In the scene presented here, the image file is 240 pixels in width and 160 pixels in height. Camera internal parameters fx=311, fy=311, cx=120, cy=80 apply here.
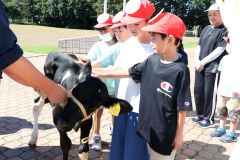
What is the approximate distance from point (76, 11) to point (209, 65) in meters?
42.1

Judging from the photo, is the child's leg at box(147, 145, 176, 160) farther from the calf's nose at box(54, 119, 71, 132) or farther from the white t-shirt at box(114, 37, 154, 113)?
the calf's nose at box(54, 119, 71, 132)

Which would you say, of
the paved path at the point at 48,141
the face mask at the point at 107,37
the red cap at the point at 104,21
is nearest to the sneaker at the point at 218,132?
the paved path at the point at 48,141

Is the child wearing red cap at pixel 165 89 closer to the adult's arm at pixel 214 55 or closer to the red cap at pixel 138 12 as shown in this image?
the red cap at pixel 138 12

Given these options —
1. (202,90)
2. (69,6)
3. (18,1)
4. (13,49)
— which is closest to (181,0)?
(69,6)

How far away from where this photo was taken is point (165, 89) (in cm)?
242

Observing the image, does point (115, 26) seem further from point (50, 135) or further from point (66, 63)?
point (50, 135)

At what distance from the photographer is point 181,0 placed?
49.7 meters

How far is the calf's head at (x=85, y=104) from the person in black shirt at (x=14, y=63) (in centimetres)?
41

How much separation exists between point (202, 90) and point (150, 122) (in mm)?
2898

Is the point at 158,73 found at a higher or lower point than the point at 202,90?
higher

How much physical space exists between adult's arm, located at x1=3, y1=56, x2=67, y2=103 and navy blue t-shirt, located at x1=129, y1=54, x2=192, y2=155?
2.78 ft

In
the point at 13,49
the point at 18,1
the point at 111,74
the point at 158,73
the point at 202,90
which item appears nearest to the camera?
the point at 13,49

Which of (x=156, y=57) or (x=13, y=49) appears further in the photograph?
(x=156, y=57)

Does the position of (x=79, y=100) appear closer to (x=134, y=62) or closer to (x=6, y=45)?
(x=134, y=62)
